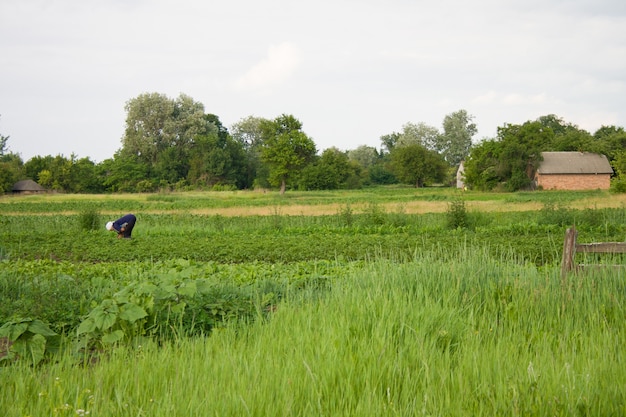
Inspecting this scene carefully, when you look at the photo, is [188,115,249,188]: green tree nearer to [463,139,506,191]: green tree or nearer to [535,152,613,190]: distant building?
[463,139,506,191]: green tree

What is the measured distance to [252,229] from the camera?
23.0m

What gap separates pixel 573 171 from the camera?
68250 millimetres

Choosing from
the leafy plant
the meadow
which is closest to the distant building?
the meadow

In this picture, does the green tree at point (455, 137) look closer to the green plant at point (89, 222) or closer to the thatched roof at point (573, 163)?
the thatched roof at point (573, 163)

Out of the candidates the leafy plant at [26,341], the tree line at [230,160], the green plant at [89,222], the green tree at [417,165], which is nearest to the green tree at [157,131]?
the tree line at [230,160]

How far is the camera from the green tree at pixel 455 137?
117 meters

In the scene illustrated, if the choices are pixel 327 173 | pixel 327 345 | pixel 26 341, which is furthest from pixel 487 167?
pixel 26 341

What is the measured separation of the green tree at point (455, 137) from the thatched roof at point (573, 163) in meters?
45.2

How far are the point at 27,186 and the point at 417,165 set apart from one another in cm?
5370

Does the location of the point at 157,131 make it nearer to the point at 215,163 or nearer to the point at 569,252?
the point at 215,163

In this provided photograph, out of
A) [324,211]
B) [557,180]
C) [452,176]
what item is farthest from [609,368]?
[452,176]

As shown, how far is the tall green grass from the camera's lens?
391 cm

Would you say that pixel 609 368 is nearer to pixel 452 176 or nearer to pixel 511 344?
pixel 511 344

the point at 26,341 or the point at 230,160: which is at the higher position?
the point at 230,160
